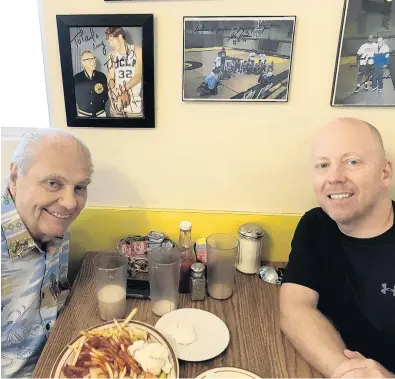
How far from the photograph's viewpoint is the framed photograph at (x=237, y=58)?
113cm

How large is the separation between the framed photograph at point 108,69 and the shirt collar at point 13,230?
1.29ft

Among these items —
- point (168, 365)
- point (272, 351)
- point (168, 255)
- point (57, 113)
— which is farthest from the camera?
point (57, 113)

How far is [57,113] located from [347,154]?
3.10 feet

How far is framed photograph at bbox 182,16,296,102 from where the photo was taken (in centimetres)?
113

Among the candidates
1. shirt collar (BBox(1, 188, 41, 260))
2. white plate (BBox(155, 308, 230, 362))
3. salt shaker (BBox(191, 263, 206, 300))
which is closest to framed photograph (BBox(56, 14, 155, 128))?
shirt collar (BBox(1, 188, 41, 260))

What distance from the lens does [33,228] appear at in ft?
3.31

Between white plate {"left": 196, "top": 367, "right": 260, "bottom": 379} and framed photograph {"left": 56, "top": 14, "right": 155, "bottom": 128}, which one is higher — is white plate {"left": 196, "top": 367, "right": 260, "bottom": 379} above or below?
below

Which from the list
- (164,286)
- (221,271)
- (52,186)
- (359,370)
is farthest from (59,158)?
(359,370)

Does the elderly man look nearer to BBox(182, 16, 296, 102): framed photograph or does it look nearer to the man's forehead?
the man's forehead

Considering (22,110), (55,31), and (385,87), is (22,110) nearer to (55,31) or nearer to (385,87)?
(55,31)

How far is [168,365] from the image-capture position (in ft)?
2.68

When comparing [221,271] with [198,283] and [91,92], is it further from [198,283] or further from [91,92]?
[91,92]

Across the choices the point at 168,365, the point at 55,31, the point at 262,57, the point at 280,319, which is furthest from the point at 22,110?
the point at 280,319

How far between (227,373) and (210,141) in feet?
2.39
